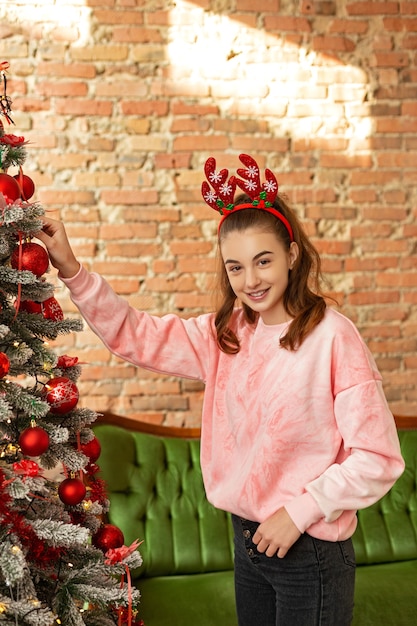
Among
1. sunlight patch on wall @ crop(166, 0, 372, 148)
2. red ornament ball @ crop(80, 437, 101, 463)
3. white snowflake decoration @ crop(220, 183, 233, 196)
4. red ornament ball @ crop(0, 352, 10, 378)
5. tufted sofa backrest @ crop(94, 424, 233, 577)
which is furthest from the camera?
sunlight patch on wall @ crop(166, 0, 372, 148)

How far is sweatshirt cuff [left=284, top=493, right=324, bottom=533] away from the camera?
1.47m

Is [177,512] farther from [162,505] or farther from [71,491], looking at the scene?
[71,491]

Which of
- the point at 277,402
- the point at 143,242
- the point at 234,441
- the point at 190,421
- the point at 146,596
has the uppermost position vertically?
the point at 143,242

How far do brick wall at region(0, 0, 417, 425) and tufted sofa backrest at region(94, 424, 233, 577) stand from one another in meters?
0.26

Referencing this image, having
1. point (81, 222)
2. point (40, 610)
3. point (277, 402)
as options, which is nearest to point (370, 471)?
point (277, 402)

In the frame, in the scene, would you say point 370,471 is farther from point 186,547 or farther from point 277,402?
point 186,547

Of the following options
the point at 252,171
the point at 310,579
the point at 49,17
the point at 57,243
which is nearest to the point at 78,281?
the point at 57,243

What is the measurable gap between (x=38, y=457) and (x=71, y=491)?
0.30 feet

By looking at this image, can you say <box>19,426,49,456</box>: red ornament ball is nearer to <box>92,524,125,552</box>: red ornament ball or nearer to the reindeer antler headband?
<box>92,524,125,552</box>: red ornament ball

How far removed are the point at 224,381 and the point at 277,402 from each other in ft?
0.65

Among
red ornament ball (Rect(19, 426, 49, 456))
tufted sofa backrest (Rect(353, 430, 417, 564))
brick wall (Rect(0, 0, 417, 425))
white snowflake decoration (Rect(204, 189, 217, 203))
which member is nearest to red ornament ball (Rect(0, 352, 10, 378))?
red ornament ball (Rect(19, 426, 49, 456))

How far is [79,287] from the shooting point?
159 cm

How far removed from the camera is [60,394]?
1.35m

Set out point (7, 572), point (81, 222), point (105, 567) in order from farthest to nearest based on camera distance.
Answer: point (81, 222) < point (105, 567) < point (7, 572)
